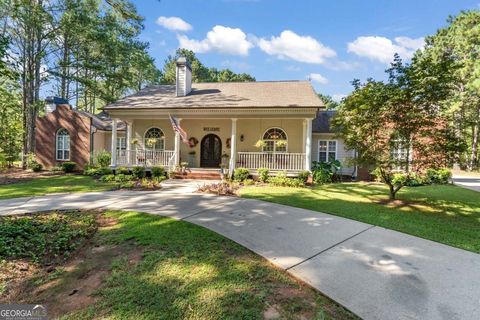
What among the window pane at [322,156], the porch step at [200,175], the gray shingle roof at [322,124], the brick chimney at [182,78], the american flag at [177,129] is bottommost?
the porch step at [200,175]

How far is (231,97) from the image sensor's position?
1443 centimetres

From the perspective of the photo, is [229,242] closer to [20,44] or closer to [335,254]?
[335,254]

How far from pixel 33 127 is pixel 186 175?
13.1 meters

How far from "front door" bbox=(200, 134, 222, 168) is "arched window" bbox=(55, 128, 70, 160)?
30.6ft

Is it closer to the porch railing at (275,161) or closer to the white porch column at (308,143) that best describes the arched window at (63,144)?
the porch railing at (275,161)

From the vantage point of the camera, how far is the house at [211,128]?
42.8ft

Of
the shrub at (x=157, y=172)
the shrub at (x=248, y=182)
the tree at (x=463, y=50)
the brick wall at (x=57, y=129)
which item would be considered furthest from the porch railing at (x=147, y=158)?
the tree at (x=463, y=50)

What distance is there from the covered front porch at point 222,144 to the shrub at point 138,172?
0.44m

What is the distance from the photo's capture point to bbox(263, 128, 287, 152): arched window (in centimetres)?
1472

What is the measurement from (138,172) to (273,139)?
7521 mm

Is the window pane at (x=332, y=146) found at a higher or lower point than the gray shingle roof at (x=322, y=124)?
lower

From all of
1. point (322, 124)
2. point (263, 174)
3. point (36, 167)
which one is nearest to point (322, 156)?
point (322, 124)

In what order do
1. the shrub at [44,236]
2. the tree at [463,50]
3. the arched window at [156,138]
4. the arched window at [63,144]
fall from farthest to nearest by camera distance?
the tree at [463,50], the arched window at [63,144], the arched window at [156,138], the shrub at [44,236]

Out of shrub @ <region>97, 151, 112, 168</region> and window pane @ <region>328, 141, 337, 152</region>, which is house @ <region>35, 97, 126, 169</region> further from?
window pane @ <region>328, 141, 337, 152</region>
